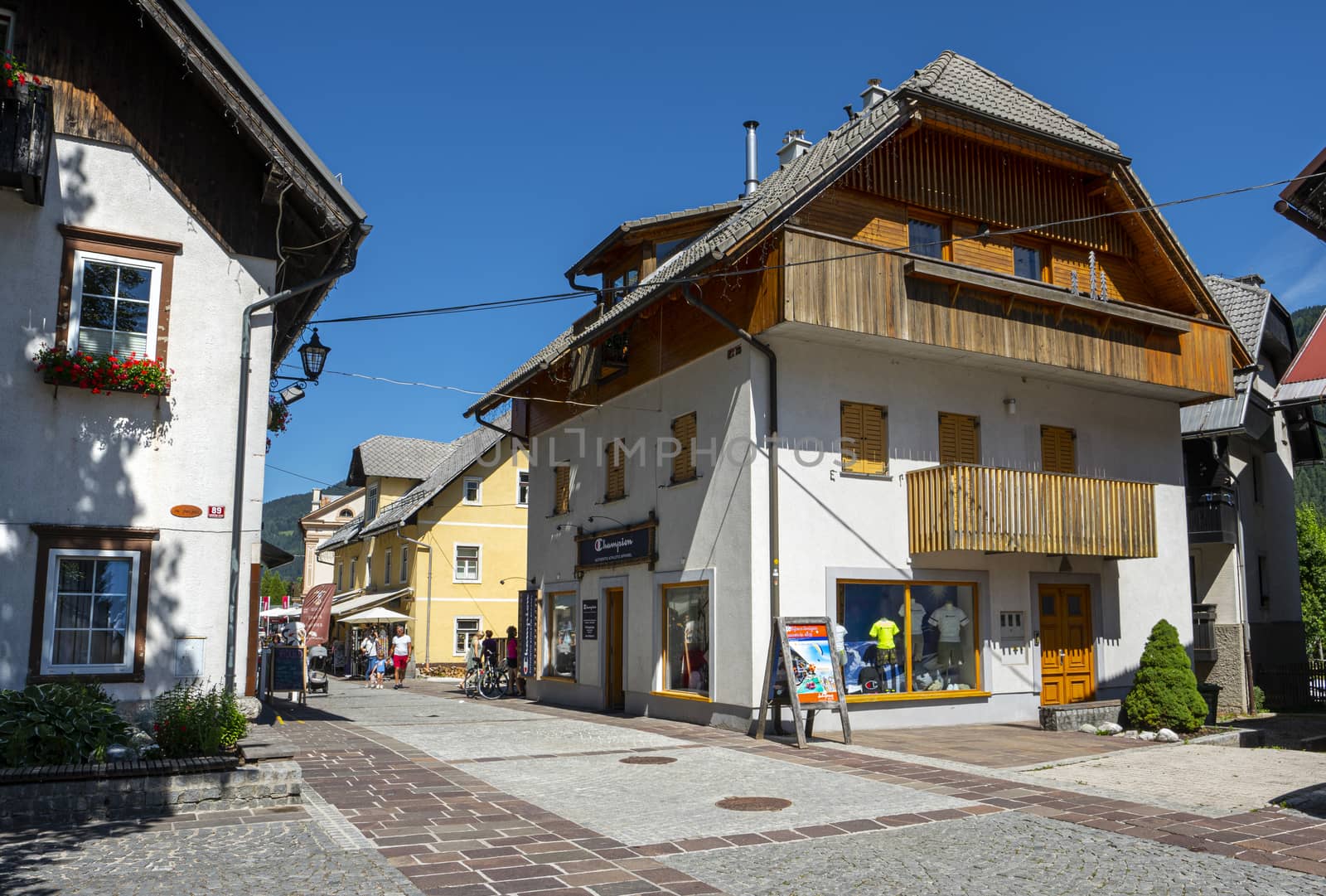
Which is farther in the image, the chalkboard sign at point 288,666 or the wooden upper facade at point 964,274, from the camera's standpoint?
the chalkboard sign at point 288,666

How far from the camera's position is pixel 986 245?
18484 mm

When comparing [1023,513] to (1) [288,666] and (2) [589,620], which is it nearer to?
(2) [589,620]

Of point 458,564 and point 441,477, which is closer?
point 458,564

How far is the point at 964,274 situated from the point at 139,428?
12008 millimetres

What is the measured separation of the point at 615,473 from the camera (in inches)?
835

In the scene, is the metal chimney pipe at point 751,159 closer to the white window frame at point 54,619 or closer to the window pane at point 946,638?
the window pane at point 946,638

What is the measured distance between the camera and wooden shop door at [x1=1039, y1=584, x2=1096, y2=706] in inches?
743

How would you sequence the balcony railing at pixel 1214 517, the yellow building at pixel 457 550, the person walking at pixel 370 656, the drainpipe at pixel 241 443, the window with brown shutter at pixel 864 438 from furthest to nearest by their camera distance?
the yellow building at pixel 457 550 < the person walking at pixel 370 656 < the balcony railing at pixel 1214 517 < the window with brown shutter at pixel 864 438 < the drainpipe at pixel 241 443

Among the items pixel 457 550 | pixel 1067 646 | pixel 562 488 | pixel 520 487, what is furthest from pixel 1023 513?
pixel 520 487

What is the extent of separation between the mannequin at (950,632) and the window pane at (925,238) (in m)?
5.83

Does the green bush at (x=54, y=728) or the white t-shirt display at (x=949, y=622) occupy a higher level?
the white t-shirt display at (x=949, y=622)

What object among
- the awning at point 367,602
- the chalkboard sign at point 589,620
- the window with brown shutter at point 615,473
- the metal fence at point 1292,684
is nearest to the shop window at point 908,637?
the window with brown shutter at point 615,473

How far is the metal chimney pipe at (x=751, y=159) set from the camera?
2338 centimetres

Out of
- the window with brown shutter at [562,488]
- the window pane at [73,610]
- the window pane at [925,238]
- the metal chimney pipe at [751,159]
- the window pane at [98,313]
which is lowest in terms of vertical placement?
the window pane at [73,610]
